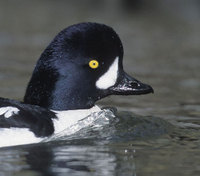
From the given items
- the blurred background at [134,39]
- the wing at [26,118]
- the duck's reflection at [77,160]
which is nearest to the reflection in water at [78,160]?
the duck's reflection at [77,160]

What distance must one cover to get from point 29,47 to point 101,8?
21.5 ft

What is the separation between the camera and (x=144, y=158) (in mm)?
5422

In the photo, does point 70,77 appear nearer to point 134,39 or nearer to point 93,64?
point 93,64

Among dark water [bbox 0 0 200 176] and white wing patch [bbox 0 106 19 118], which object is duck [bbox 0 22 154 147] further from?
dark water [bbox 0 0 200 176]

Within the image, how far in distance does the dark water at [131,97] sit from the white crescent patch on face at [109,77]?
0.46m

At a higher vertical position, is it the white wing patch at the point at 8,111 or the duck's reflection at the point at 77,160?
the white wing patch at the point at 8,111

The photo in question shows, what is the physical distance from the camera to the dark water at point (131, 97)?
521cm

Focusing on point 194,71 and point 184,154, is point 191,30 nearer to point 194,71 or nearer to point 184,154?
point 194,71

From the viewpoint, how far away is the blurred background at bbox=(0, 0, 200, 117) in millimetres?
9141

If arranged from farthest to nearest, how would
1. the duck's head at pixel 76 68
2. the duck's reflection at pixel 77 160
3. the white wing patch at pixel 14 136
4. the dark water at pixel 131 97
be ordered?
1. the duck's head at pixel 76 68
2. the white wing patch at pixel 14 136
3. the dark water at pixel 131 97
4. the duck's reflection at pixel 77 160

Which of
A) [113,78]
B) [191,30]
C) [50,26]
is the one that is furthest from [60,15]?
[113,78]

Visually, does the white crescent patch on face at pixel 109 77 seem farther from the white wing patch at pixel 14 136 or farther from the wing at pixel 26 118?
the white wing patch at pixel 14 136

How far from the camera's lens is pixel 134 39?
1400 cm

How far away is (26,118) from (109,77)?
1.12 meters
